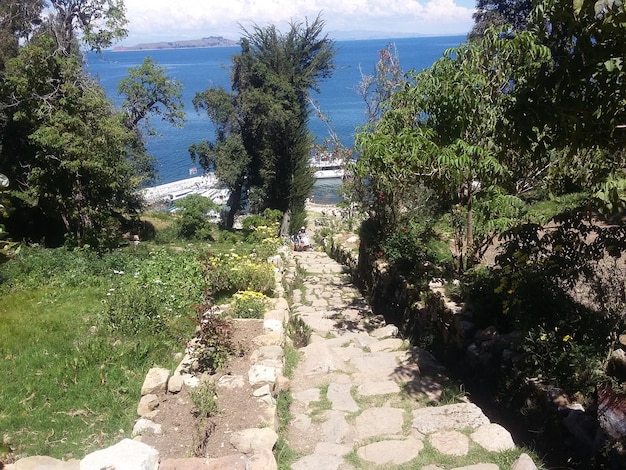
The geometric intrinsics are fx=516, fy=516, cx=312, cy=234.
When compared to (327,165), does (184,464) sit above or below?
above

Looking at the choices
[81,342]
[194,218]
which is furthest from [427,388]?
[194,218]

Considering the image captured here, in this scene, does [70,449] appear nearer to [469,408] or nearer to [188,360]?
[188,360]

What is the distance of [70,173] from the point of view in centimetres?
1388

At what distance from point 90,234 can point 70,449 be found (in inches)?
412

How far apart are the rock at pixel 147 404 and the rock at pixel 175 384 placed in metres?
0.16

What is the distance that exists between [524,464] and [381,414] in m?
1.47

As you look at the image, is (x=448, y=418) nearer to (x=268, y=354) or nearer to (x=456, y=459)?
(x=456, y=459)

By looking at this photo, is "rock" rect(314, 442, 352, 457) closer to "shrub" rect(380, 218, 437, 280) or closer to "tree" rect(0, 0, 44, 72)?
"shrub" rect(380, 218, 437, 280)

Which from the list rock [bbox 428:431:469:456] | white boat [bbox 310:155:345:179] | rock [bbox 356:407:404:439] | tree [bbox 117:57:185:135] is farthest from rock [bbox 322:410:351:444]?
tree [bbox 117:57:185:135]

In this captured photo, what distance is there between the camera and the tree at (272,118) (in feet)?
78.7

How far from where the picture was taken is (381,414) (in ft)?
16.2

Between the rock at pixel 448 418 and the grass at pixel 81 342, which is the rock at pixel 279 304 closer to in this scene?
the grass at pixel 81 342

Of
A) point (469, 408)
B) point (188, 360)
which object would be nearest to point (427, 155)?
point (469, 408)

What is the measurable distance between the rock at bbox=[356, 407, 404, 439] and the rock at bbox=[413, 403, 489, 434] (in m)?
0.16
